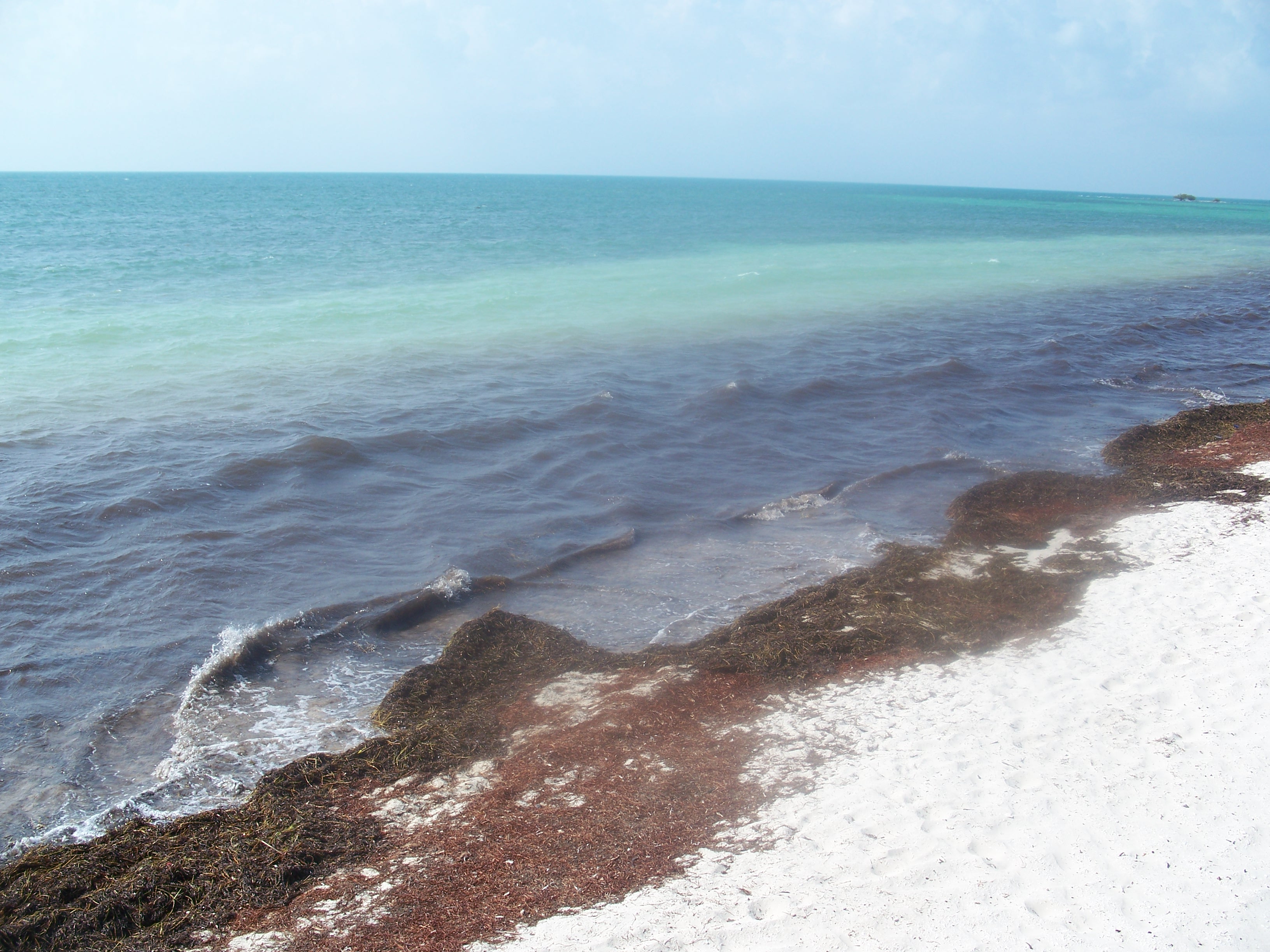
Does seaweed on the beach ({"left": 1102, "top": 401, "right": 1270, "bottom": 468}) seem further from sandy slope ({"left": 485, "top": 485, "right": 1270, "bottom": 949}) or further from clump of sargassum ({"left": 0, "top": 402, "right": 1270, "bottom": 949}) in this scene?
sandy slope ({"left": 485, "top": 485, "right": 1270, "bottom": 949})

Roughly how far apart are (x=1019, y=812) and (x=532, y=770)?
3.96 meters

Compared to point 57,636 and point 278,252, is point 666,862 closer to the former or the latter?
point 57,636

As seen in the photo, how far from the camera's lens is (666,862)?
5617mm

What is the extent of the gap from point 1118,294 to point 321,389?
34.9m

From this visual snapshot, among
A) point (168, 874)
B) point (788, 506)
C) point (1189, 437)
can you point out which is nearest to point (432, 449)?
point (788, 506)

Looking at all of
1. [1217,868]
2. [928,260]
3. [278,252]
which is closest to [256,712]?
[1217,868]

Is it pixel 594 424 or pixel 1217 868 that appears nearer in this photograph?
pixel 1217 868

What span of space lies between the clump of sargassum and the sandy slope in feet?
1.42

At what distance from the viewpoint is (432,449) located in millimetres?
16078

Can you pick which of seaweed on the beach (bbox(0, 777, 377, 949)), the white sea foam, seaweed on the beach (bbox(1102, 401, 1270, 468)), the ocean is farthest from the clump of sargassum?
seaweed on the beach (bbox(1102, 401, 1270, 468))

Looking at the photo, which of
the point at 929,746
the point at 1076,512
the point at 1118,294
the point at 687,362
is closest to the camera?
the point at 929,746

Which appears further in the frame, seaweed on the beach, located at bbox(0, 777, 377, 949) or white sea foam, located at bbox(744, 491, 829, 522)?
white sea foam, located at bbox(744, 491, 829, 522)

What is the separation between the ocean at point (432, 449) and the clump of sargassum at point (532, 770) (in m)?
0.69

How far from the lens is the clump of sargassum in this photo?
5.39 m
